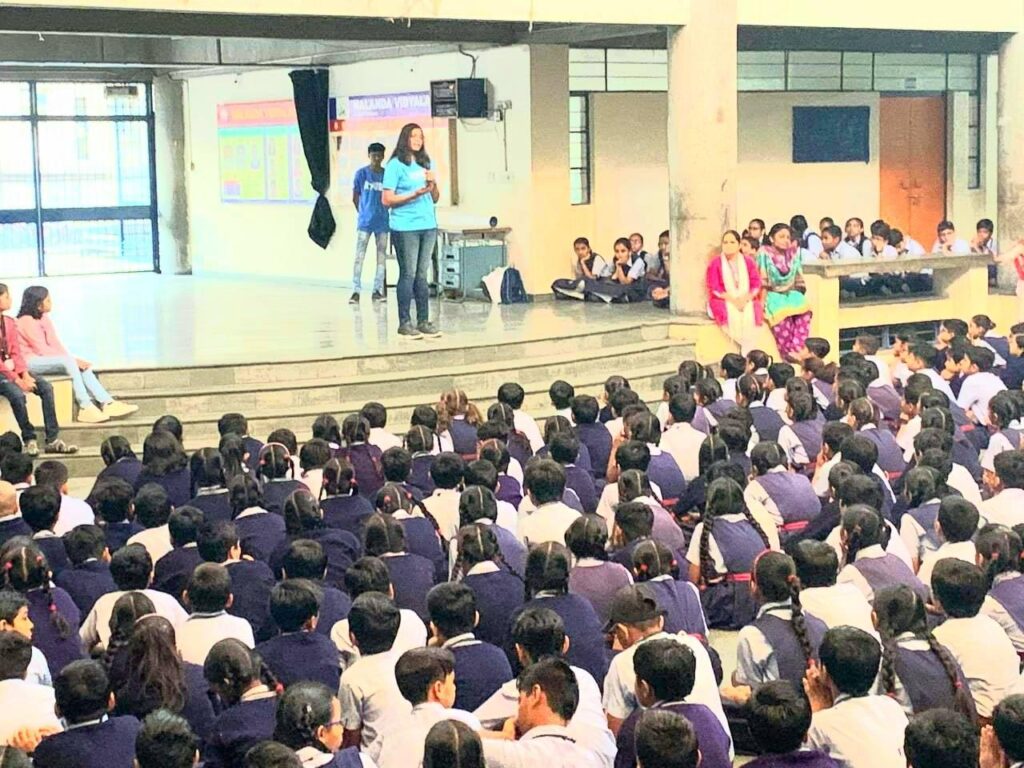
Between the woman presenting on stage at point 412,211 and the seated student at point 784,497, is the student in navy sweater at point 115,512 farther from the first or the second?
the woman presenting on stage at point 412,211

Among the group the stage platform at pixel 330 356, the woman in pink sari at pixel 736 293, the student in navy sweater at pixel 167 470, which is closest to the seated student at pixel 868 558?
the student in navy sweater at pixel 167 470

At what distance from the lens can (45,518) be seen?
6.19 m

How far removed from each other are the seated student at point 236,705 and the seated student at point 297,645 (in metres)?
0.40

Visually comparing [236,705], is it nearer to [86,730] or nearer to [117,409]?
[86,730]

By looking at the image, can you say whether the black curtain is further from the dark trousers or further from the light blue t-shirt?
the dark trousers

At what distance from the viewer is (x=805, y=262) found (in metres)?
13.4

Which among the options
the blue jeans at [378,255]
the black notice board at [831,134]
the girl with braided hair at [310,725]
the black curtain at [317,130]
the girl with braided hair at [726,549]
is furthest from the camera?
the black notice board at [831,134]

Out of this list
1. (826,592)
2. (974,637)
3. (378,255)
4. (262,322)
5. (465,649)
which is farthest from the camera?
(378,255)

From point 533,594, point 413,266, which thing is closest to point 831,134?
point 413,266

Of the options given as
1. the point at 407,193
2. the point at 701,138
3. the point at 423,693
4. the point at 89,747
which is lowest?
the point at 89,747

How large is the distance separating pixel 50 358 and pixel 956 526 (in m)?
6.32

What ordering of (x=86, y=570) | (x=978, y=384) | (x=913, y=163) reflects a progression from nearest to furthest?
(x=86, y=570) < (x=978, y=384) < (x=913, y=163)

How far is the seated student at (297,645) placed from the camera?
15.5 ft

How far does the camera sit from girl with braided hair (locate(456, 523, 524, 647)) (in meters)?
5.44
